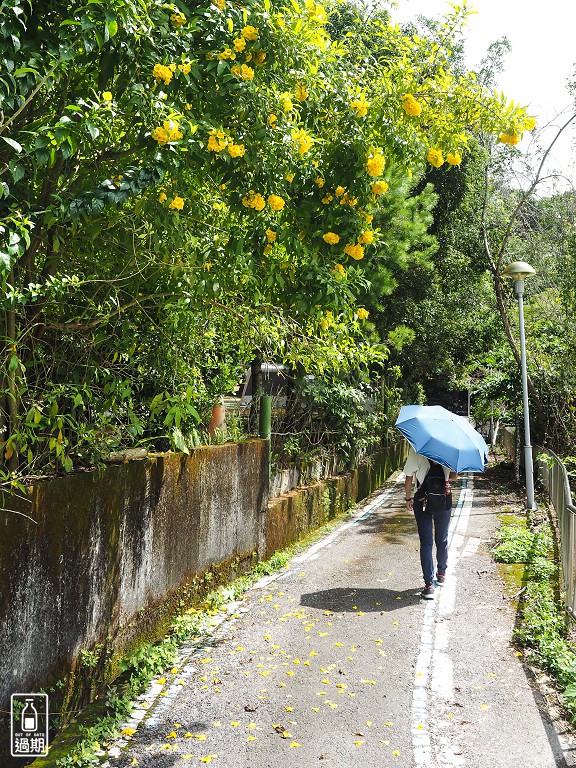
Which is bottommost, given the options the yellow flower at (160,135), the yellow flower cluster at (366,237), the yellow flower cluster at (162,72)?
the yellow flower cluster at (366,237)

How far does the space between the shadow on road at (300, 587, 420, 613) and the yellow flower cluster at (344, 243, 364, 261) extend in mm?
3577

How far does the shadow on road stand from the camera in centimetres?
716

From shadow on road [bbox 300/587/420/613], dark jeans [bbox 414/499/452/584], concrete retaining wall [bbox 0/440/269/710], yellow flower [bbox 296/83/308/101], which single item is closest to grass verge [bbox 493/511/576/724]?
dark jeans [bbox 414/499/452/584]

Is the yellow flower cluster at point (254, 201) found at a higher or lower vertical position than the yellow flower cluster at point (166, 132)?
lower

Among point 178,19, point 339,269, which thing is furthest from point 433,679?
point 178,19

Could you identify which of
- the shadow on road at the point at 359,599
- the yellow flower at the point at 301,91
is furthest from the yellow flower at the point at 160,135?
the shadow on road at the point at 359,599

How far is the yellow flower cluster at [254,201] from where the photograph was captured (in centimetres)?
486

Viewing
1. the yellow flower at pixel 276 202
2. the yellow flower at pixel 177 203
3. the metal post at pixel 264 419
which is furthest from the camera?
the metal post at pixel 264 419

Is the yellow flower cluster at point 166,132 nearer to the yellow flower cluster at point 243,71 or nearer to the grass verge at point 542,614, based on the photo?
the yellow flower cluster at point 243,71

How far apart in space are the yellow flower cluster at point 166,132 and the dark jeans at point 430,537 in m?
4.99

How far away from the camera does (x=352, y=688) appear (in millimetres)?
5199

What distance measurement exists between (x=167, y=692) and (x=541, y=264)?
1580 centimetres

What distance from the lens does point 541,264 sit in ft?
59.9
